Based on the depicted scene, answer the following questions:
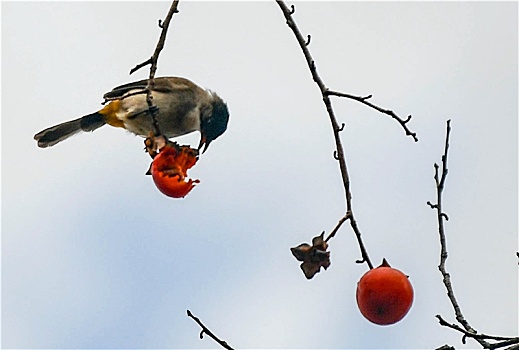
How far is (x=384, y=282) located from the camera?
3.14 metres

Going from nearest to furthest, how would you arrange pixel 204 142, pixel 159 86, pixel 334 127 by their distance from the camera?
pixel 334 127
pixel 204 142
pixel 159 86

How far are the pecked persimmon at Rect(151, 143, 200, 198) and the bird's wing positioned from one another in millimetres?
2061

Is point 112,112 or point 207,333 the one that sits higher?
point 112,112

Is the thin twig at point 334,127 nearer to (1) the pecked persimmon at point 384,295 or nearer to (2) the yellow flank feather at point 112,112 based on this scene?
(1) the pecked persimmon at point 384,295

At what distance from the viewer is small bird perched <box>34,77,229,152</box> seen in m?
5.90

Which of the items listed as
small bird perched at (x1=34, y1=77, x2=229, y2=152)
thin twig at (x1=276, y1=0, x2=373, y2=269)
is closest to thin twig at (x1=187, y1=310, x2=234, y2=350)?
thin twig at (x1=276, y1=0, x2=373, y2=269)

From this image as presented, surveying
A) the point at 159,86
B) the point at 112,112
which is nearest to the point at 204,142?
the point at 159,86

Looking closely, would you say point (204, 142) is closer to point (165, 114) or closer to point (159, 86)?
point (165, 114)

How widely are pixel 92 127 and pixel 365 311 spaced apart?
12.1 feet

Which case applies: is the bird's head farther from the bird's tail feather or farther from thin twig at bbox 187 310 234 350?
thin twig at bbox 187 310 234 350

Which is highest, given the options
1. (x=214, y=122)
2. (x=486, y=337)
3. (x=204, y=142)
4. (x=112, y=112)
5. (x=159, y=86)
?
(x=159, y=86)

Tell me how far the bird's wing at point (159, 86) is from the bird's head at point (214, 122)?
0.92ft

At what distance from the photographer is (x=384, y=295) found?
312 cm

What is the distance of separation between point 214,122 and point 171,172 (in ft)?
9.42
